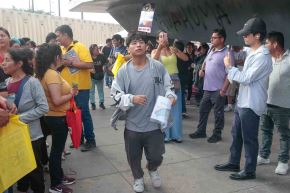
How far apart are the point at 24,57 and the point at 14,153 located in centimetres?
92

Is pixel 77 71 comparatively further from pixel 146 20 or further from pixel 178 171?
pixel 178 171

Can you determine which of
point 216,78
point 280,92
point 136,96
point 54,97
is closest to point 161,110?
point 136,96

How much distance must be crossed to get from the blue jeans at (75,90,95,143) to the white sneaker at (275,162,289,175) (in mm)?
2611

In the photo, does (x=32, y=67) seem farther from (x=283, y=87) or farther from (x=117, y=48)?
(x=117, y=48)

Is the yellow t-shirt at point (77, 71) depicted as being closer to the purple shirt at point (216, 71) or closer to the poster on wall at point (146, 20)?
the poster on wall at point (146, 20)

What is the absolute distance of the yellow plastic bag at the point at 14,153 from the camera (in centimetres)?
238

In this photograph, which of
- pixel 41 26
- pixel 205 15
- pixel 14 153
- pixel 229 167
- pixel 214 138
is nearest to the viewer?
pixel 14 153

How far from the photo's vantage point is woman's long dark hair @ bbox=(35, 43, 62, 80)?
3287 mm

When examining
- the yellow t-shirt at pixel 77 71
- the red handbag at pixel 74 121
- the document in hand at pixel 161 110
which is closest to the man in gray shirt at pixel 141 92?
the document in hand at pixel 161 110

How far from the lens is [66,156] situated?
15.3ft

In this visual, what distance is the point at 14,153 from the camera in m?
2.45

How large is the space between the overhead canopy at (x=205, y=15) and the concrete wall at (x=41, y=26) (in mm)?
7709

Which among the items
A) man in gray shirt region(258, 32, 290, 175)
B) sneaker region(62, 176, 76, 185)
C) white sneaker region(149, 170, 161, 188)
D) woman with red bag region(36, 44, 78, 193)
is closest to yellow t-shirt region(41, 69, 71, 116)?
woman with red bag region(36, 44, 78, 193)

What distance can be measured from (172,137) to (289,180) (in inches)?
78.4
